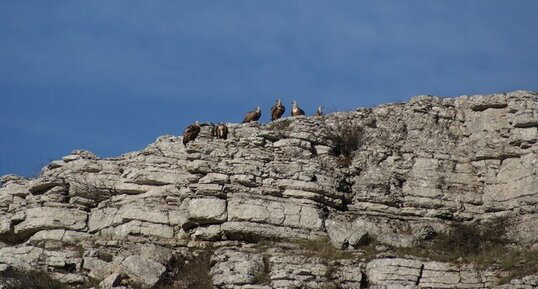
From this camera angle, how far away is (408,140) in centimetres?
4066

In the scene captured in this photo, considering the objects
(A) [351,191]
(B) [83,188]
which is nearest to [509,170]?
(A) [351,191]

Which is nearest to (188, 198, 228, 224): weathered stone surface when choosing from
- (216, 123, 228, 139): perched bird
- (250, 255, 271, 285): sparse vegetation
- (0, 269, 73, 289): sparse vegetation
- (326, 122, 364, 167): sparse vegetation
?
(250, 255, 271, 285): sparse vegetation

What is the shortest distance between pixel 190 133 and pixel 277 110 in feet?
14.6

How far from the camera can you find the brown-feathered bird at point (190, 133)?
3959 cm

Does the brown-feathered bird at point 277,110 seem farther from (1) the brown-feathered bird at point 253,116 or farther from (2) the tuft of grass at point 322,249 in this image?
(2) the tuft of grass at point 322,249

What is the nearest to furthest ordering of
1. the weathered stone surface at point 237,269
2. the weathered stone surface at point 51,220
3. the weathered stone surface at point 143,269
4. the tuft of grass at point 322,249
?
the weathered stone surface at point 237,269 < the weathered stone surface at point 143,269 < the tuft of grass at point 322,249 < the weathered stone surface at point 51,220

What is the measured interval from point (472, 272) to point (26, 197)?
13.8 meters

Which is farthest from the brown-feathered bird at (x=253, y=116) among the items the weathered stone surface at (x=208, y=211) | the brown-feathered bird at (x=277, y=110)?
the weathered stone surface at (x=208, y=211)

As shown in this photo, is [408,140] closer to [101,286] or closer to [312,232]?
[312,232]

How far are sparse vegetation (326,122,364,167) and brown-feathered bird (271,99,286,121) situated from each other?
8.04ft

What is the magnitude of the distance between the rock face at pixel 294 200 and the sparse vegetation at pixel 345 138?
0.25ft

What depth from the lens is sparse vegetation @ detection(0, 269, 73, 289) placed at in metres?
34.0

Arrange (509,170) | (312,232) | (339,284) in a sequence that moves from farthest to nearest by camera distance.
Result: 1. (509,170)
2. (312,232)
3. (339,284)

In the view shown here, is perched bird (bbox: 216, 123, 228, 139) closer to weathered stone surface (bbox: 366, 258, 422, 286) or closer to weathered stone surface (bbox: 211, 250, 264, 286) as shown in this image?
weathered stone surface (bbox: 211, 250, 264, 286)
